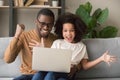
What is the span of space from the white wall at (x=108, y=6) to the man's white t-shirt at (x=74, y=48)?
1.36m

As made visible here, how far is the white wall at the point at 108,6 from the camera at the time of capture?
320cm

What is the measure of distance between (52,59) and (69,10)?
5.57 ft

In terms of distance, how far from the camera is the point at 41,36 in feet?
6.26

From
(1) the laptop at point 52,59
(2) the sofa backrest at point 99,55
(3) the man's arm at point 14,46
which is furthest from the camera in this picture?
(2) the sofa backrest at point 99,55

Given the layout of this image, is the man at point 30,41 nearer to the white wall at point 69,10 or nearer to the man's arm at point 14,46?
the man's arm at point 14,46

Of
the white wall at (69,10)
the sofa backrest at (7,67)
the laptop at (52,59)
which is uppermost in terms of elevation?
the white wall at (69,10)

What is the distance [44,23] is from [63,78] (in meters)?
0.46

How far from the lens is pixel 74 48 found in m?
1.88

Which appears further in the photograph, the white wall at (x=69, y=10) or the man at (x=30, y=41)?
the white wall at (x=69, y=10)

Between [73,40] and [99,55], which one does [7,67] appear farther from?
[99,55]

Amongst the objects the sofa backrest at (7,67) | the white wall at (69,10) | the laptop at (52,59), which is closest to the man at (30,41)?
the sofa backrest at (7,67)

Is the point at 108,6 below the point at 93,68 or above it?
above

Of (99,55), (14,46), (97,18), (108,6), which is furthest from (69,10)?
(14,46)

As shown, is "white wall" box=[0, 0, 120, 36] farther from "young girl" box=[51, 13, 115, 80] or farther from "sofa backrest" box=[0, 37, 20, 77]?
"young girl" box=[51, 13, 115, 80]
